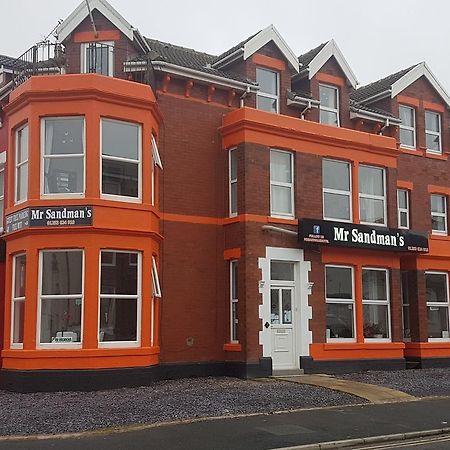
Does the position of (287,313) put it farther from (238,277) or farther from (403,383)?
(403,383)

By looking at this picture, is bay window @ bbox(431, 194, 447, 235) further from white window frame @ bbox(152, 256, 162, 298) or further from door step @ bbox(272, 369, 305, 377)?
white window frame @ bbox(152, 256, 162, 298)

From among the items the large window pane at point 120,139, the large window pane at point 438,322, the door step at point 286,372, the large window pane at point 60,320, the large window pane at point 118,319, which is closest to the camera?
the large window pane at point 60,320

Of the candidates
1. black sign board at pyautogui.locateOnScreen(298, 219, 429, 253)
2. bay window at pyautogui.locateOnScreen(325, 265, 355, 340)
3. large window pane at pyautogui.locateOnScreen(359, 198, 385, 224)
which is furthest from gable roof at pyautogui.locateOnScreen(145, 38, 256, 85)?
bay window at pyautogui.locateOnScreen(325, 265, 355, 340)

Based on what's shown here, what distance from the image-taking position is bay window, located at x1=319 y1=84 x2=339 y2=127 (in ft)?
69.4

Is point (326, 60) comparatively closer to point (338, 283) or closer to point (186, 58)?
point (186, 58)

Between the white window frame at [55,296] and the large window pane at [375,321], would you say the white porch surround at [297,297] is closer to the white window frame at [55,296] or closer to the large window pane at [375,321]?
the large window pane at [375,321]

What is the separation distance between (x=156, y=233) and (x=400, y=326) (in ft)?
27.2

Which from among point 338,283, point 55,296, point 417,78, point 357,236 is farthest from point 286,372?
point 417,78

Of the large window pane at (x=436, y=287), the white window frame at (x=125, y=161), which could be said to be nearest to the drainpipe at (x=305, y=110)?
the white window frame at (x=125, y=161)

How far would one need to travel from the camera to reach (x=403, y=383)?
16.3 metres

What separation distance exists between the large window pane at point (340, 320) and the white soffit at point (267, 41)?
737cm

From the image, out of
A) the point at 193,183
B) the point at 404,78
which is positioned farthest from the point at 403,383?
the point at 404,78

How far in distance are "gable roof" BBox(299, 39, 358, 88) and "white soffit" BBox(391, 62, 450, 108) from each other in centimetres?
196

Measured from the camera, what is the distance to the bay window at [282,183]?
18.4 m
